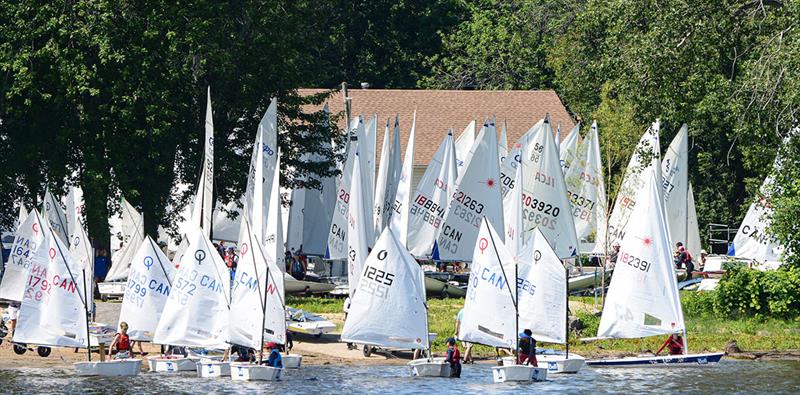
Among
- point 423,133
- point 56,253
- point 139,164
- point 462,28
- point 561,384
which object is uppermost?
point 462,28

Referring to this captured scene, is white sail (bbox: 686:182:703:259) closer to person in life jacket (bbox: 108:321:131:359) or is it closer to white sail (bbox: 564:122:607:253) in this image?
white sail (bbox: 564:122:607:253)

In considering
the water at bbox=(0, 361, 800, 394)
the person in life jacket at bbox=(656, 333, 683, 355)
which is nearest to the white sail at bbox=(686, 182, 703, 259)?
Result: the person in life jacket at bbox=(656, 333, 683, 355)

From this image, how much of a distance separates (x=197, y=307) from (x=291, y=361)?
2.61 metres

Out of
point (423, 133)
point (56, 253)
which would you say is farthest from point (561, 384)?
point (423, 133)

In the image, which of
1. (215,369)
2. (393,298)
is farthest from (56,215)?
(393,298)

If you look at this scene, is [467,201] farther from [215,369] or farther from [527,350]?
[215,369]

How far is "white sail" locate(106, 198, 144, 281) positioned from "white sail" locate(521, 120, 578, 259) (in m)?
12.6

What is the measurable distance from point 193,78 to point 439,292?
10553 mm

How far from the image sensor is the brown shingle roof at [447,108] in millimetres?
79688

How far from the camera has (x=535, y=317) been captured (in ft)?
131

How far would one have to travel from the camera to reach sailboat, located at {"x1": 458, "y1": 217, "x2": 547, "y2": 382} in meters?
38.5

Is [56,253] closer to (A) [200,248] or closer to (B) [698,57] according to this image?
(A) [200,248]

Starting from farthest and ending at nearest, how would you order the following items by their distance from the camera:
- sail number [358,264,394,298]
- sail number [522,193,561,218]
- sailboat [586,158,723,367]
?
sail number [522,193,561,218] < sailboat [586,158,723,367] < sail number [358,264,394,298]

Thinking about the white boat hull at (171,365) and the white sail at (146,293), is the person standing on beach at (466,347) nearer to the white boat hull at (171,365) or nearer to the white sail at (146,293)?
the white boat hull at (171,365)
